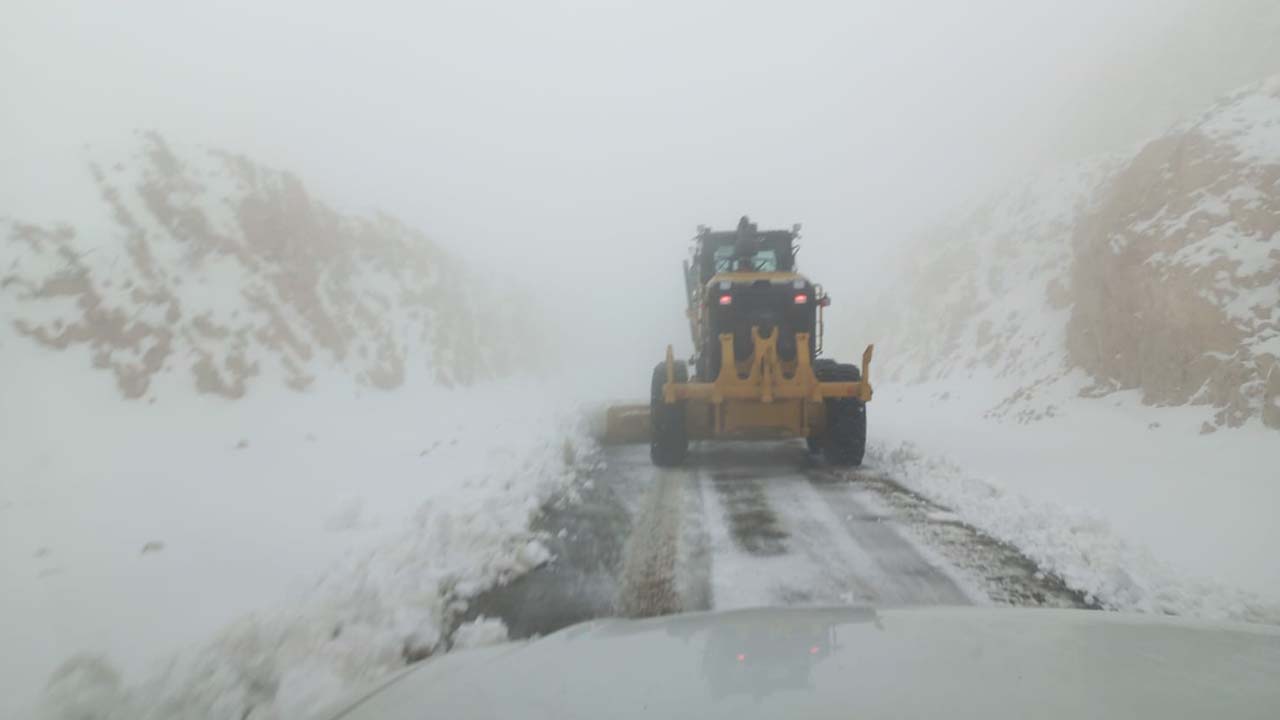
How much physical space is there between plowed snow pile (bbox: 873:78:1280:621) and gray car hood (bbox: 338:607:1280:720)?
2.09m

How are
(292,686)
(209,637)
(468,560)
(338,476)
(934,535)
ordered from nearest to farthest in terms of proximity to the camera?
1. (292,686)
2. (209,637)
3. (468,560)
4. (934,535)
5. (338,476)

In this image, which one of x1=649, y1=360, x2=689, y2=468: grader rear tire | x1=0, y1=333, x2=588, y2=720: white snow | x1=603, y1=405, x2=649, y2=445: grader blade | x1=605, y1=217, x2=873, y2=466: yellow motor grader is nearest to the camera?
x1=0, y1=333, x2=588, y2=720: white snow

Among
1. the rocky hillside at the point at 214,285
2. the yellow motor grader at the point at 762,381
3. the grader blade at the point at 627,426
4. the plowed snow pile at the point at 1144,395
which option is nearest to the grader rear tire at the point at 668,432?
the yellow motor grader at the point at 762,381

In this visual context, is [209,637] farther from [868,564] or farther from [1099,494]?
[1099,494]

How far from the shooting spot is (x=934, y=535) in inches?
206

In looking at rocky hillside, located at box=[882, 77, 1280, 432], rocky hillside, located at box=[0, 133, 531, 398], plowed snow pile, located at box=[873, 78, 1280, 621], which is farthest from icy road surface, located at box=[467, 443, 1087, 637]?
rocky hillside, located at box=[0, 133, 531, 398]

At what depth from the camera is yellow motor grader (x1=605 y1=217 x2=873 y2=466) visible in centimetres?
829

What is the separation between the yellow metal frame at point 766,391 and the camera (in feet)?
26.8

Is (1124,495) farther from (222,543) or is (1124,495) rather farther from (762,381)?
(222,543)

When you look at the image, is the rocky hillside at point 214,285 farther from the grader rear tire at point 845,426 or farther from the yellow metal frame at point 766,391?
the grader rear tire at point 845,426

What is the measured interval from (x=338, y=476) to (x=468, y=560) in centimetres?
368

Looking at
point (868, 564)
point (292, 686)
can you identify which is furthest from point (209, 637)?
point (868, 564)

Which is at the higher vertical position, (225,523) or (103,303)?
(103,303)

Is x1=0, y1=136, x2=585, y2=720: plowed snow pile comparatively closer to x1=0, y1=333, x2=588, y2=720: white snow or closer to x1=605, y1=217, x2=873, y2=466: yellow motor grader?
x1=0, y1=333, x2=588, y2=720: white snow
